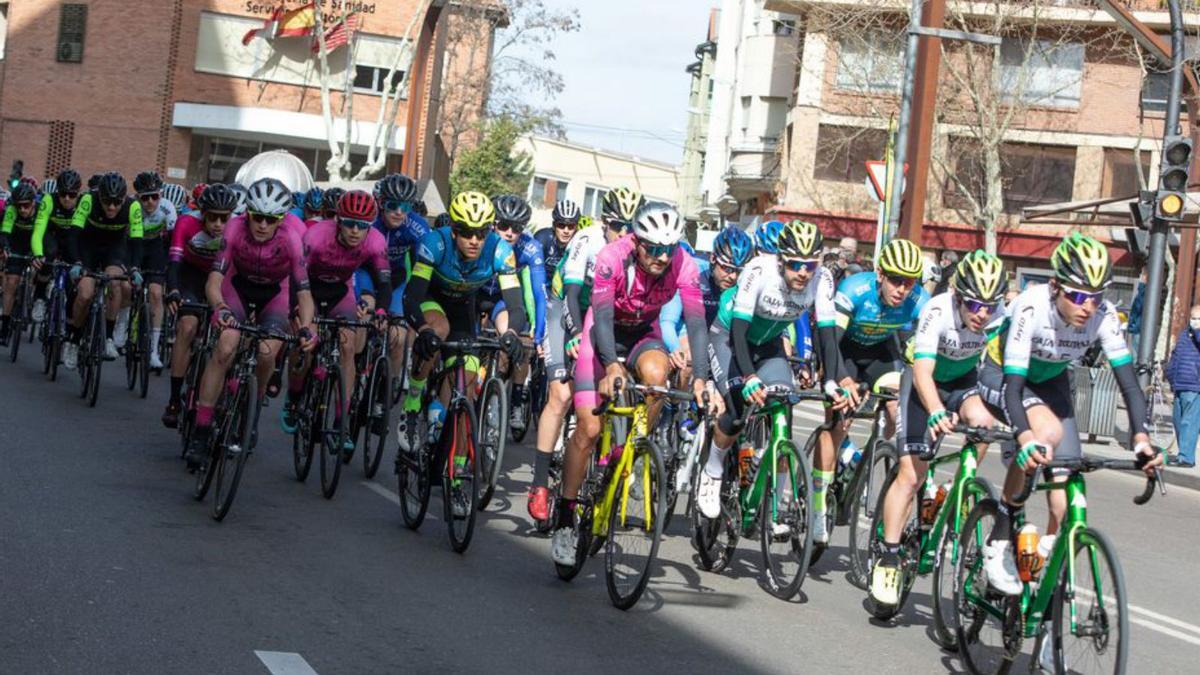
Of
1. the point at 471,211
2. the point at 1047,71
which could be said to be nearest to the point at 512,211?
the point at 471,211

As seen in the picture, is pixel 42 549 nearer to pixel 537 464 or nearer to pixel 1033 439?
pixel 537 464

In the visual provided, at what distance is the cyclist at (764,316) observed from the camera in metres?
10.1

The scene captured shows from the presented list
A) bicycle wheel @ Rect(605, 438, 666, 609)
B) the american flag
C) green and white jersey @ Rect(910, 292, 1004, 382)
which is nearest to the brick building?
the american flag

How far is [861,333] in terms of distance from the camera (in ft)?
37.9

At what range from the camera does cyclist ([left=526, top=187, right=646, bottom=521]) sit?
387 inches

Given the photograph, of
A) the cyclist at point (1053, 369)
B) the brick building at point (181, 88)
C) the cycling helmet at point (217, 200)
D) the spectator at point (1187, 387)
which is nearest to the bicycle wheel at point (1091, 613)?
the cyclist at point (1053, 369)

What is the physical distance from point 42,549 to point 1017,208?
4224cm

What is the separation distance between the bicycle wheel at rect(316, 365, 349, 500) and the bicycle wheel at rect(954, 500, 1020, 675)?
15.1 feet

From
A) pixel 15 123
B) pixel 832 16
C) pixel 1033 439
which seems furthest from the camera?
pixel 15 123

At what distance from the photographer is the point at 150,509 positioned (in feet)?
34.2

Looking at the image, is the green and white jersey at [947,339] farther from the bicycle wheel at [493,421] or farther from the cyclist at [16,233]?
the cyclist at [16,233]

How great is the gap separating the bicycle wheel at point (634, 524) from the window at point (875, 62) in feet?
116

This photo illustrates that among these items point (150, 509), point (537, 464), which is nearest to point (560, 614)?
point (537, 464)

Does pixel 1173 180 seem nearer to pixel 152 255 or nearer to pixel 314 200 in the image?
pixel 314 200
